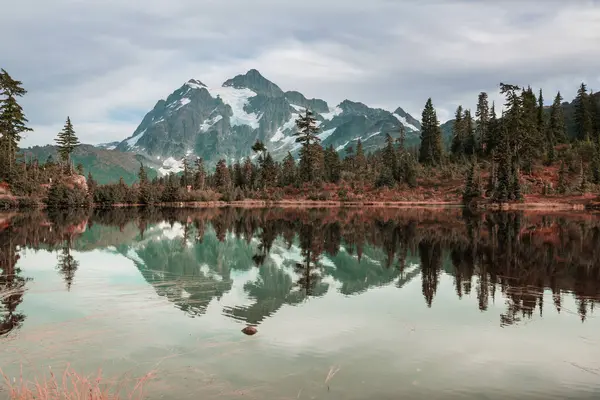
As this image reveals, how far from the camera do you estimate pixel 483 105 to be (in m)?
122

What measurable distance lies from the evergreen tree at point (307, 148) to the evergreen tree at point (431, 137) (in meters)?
31.4

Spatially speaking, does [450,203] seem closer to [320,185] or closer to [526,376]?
[320,185]

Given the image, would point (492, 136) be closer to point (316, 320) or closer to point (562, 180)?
point (562, 180)

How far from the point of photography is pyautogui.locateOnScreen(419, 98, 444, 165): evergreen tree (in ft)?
401

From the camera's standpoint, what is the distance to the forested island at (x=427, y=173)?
89.8 m

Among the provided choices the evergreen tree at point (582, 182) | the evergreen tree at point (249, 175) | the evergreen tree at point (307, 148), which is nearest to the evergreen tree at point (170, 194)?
the evergreen tree at point (249, 175)

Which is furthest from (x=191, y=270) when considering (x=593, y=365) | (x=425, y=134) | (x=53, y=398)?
(x=425, y=134)

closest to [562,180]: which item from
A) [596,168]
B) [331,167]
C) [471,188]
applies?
[596,168]

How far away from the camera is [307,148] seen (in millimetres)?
108625

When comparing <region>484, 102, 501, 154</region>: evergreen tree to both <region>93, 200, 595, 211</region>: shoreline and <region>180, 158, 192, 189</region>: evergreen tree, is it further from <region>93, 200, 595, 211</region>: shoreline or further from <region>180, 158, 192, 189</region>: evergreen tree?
<region>180, 158, 192, 189</region>: evergreen tree

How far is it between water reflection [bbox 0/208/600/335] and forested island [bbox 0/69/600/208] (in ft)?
158

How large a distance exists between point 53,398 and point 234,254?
22462mm

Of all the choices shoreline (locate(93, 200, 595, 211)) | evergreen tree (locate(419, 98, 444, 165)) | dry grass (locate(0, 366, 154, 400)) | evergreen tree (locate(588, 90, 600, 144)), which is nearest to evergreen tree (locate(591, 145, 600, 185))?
shoreline (locate(93, 200, 595, 211))

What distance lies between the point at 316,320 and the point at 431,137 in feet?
377
